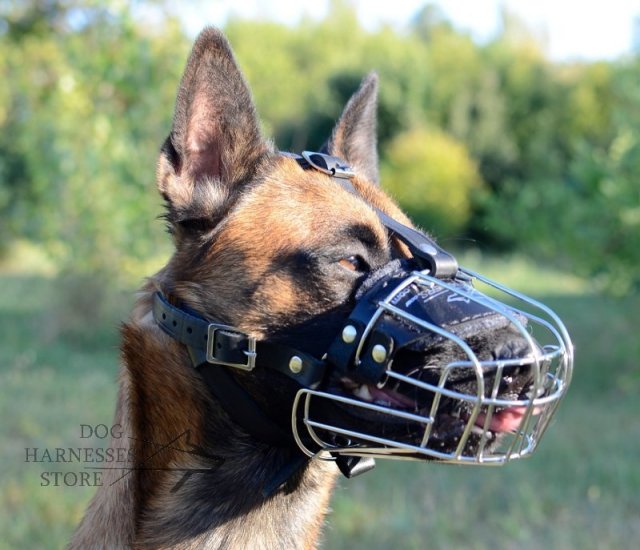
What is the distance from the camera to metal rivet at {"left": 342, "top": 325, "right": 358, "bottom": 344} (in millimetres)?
2010

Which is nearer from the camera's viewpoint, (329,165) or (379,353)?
(379,353)

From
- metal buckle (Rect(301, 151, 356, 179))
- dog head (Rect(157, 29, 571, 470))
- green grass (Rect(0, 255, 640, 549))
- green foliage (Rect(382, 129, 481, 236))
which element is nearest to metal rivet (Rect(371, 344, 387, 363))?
dog head (Rect(157, 29, 571, 470))

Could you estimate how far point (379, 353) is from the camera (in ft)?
6.43

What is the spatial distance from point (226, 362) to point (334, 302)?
0.34 metres

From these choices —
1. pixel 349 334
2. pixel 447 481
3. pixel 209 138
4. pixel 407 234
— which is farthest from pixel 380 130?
pixel 349 334

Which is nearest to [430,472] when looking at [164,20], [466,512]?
[466,512]

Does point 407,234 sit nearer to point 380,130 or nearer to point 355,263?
point 355,263

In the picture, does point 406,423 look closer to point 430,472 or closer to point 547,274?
point 430,472

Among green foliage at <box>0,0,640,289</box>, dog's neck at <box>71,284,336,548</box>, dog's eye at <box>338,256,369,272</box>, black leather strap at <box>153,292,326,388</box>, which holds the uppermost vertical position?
dog's eye at <box>338,256,369,272</box>

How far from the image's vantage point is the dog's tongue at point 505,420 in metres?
2.01

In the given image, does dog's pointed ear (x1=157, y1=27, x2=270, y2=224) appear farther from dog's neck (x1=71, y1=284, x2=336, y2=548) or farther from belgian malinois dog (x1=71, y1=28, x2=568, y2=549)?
dog's neck (x1=71, y1=284, x2=336, y2=548)

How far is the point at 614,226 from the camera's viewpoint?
776 centimetres

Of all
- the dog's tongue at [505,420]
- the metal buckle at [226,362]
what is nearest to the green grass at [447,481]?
the metal buckle at [226,362]

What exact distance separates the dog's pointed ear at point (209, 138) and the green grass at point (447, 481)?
1.81 feet
